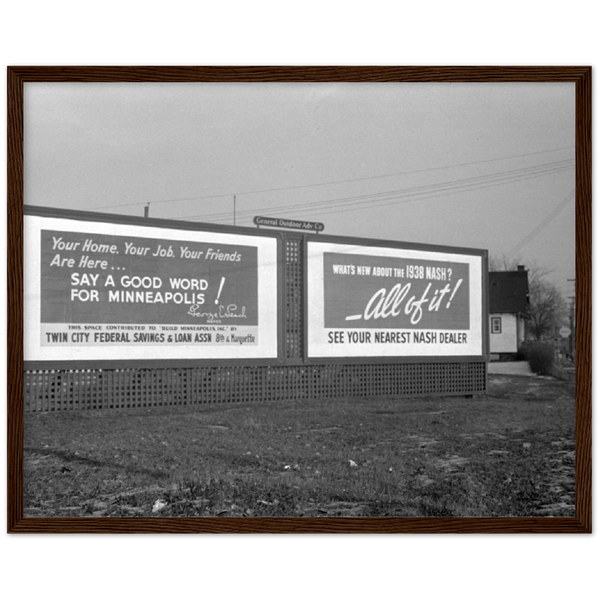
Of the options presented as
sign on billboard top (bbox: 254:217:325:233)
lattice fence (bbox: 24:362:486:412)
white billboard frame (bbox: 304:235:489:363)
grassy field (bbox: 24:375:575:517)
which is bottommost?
grassy field (bbox: 24:375:575:517)

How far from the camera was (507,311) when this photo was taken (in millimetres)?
6594

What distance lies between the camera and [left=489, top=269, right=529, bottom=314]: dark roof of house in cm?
628

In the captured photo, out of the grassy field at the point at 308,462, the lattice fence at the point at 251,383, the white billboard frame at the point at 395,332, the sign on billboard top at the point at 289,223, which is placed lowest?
the grassy field at the point at 308,462

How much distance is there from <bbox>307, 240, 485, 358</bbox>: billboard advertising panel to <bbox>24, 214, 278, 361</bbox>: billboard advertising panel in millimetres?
426

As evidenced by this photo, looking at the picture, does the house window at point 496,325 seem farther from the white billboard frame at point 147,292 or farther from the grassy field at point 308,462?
the white billboard frame at point 147,292

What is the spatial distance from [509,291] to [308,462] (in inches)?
81.3

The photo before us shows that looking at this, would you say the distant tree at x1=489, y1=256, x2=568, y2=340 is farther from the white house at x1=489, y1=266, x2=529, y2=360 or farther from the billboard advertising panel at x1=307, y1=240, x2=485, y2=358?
the billboard advertising panel at x1=307, y1=240, x2=485, y2=358

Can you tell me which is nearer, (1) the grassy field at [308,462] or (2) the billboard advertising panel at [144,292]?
(1) the grassy field at [308,462]

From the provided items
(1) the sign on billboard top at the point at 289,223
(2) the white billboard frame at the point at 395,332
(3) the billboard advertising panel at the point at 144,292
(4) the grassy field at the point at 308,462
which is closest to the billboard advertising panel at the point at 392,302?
(2) the white billboard frame at the point at 395,332

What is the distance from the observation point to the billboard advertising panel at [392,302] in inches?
265

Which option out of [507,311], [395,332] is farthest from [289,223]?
[507,311]

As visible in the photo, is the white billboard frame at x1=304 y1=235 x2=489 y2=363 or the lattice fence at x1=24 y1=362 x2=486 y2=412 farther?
the white billboard frame at x1=304 y1=235 x2=489 y2=363

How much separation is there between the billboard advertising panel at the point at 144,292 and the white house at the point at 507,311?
1.83m

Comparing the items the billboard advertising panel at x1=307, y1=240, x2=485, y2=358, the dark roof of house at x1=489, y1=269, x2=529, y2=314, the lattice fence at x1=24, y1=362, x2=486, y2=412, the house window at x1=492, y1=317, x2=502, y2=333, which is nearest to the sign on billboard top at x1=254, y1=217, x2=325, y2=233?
the billboard advertising panel at x1=307, y1=240, x2=485, y2=358
